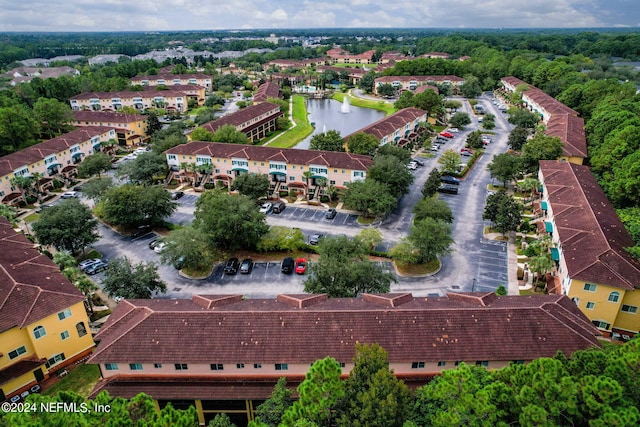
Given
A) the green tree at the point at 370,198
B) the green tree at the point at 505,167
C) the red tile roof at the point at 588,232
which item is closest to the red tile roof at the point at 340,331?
the red tile roof at the point at 588,232

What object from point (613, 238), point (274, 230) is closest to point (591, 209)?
point (613, 238)

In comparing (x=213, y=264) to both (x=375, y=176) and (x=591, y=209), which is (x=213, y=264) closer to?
(x=375, y=176)

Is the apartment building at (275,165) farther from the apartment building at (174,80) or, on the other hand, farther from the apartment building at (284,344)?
the apartment building at (174,80)

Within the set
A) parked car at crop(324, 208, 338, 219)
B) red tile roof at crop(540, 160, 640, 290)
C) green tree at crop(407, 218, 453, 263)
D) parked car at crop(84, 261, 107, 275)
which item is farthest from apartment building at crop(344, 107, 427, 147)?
parked car at crop(84, 261, 107, 275)

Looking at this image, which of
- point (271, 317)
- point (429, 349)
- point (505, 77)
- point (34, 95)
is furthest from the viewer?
point (505, 77)

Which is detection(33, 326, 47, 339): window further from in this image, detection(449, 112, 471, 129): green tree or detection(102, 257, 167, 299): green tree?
detection(449, 112, 471, 129): green tree
